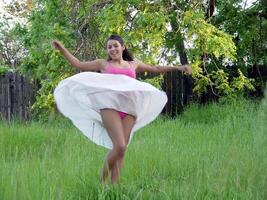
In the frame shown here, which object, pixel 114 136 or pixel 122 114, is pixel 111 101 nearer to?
pixel 122 114

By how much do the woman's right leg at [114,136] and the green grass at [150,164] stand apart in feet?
0.63

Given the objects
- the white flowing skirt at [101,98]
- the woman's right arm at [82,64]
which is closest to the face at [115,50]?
the woman's right arm at [82,64]

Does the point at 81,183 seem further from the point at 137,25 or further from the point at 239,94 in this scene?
the point at 239,94

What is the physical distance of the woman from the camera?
16.1 ft

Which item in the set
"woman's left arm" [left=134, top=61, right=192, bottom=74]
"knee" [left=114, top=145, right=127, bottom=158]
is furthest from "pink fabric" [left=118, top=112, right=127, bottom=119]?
"woman's left arm" [left=134, top=61, right=192, bottom=74]

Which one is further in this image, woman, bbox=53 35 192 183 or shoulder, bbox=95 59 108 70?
shoulder, bbox=95 59 108 70

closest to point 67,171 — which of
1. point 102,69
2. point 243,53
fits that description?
point 102,69

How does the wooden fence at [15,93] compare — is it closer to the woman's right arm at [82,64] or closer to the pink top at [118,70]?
the woman's right arm at [82,64]

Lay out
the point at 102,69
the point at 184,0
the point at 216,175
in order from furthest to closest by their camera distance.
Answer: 1. the point at 184,0
2. the point at 102,69
3. the point at 216,175

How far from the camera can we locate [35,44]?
36.5 feet

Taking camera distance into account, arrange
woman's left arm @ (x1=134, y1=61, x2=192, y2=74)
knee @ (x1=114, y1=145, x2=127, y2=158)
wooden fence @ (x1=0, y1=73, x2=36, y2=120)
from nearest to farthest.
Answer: knee @ (x1=114, y1=145, x2=127, y2=158), woman's left arm @ (x1=134, y1=61, x2=192, y2=74), wooden fence @ (x1=0, y1=73, x2=36, y2=120)

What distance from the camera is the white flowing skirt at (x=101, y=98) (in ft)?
16.2

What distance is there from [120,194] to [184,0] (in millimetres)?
8232

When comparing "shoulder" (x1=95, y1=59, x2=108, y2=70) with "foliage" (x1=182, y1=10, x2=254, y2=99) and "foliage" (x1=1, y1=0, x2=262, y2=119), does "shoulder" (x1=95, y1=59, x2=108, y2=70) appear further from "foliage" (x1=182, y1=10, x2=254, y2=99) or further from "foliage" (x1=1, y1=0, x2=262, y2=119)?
"foliage" (x1=182, y1=10, x2=254, y2=99)
